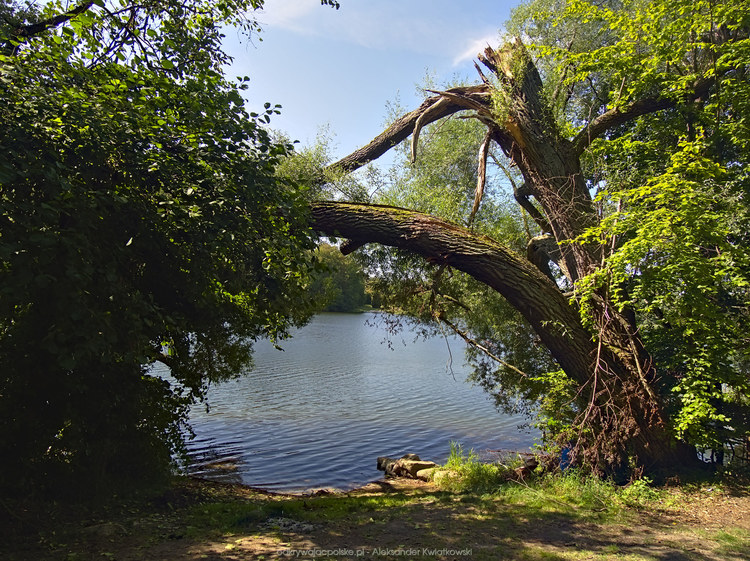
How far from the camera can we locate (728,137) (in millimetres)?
7215

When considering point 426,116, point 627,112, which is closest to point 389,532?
point 426,116

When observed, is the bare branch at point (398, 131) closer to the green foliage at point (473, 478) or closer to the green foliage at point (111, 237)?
the green foliage at point (111, 237)

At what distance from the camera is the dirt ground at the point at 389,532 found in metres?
4.15

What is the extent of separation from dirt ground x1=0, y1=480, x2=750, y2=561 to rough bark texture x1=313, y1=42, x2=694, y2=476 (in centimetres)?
98

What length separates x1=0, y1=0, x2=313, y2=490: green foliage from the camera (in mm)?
3301

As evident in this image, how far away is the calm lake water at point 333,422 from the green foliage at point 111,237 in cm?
467

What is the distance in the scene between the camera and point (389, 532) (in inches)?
197

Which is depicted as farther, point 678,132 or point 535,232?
point 535,232

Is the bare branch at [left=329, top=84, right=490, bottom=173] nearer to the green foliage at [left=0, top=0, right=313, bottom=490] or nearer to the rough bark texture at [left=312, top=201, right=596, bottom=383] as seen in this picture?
the rough bark texture at [left=312, top=201, right=596, bottom=383]

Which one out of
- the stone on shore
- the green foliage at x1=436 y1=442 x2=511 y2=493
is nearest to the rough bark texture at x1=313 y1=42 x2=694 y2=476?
the green foliage at x1=436 y1=442 x2=511 y2=493

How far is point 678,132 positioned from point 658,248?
287 cm

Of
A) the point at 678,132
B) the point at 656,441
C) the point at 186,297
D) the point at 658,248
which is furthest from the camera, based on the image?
the point at 678,132

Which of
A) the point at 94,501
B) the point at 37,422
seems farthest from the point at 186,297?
the point at 94,501

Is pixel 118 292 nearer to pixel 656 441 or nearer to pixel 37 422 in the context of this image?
pixel 37 422
